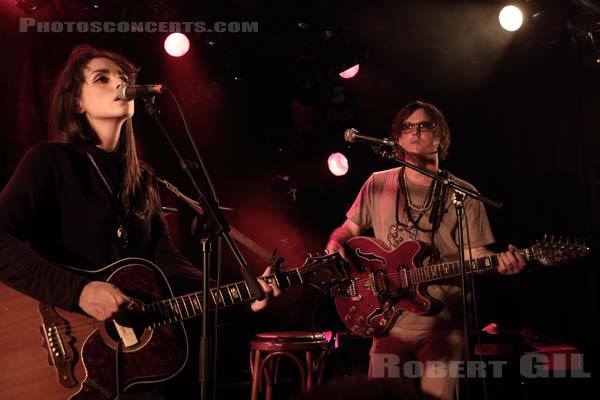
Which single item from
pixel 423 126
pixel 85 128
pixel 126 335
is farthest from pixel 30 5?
pixel 423 126

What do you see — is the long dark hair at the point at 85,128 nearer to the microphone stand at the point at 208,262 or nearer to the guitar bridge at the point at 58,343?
the guitar bridge at the point at 58,343

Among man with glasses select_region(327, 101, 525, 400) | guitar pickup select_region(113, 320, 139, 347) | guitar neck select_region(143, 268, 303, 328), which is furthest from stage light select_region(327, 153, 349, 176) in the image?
guitar pickup select_region(113, 320, 139, 347)

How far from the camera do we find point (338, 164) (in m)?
7.48

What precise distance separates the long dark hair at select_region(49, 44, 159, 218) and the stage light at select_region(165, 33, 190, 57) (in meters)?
2.44

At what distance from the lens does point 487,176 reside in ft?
23.6

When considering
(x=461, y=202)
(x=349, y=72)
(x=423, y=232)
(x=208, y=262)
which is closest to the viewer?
(x=208, y=262)

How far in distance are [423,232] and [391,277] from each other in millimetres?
406

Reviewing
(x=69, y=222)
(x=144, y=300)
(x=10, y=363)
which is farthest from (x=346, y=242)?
(x=10, y=363)

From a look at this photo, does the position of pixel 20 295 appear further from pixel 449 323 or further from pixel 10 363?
pixel 449 323

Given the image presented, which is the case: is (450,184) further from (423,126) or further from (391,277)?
(423,126)

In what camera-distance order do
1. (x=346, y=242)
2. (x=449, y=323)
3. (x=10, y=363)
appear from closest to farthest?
1. (x=10, y=363)
2. (x=449, y=323)
3. (x=346, y=242)

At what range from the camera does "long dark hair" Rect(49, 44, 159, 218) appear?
330cm

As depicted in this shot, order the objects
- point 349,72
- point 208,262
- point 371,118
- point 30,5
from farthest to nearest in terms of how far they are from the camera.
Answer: point 371,118, point 349,72, point 30,5, point 208,262

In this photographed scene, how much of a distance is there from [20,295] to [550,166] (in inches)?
231
